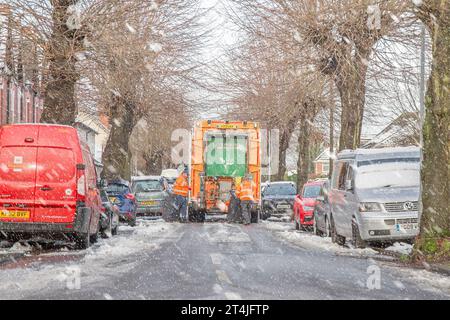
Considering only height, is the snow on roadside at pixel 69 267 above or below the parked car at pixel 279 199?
below

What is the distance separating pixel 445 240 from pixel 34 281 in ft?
24.0

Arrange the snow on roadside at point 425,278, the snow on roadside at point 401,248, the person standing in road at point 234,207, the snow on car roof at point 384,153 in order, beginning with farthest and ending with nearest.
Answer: the person standing in road at point 234,207, the snow on car roof at point 384,153, the snow on roadside at point 401,248, the snow on roadside at point 425,278

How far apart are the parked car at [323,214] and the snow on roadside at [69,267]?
449cm

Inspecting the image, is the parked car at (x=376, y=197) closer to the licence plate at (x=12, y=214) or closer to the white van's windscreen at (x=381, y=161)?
the white van's windscreen at (x=381, y=161)

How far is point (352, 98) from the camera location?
90.3 feet

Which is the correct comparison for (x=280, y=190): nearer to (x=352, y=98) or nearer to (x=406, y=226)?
(x=352, y=98)

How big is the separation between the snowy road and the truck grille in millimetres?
966

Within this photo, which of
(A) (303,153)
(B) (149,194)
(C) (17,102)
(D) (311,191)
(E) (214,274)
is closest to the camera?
(E) (214,274)

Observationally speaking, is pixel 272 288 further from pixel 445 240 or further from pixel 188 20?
pixel 188 20

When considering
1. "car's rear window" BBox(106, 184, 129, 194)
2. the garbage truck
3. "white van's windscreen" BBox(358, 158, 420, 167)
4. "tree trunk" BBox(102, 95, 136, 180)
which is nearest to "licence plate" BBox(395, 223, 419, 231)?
"white van's windscreen" BBox(358, 158, 420, 167)

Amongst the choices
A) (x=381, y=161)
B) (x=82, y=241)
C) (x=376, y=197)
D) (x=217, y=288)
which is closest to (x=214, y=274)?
(x=217, y=288)

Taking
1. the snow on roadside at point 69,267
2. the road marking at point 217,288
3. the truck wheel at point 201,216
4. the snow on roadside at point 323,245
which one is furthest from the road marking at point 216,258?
the truck wheel at point 201,216

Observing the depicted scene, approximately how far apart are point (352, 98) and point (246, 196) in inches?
196

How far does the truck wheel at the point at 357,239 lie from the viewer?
56.7ft
